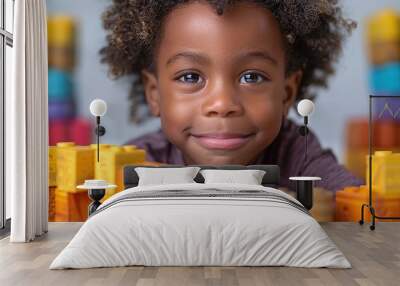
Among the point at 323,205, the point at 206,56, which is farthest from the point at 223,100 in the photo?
the point at 323,205

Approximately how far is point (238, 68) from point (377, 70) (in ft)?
5.43

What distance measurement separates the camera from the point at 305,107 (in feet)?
21.3

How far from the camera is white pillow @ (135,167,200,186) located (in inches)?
235

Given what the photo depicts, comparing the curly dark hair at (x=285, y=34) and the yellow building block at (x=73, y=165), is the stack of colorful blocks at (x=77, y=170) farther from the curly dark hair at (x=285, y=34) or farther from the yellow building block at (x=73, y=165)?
the curly dark hair at (x=285, y=34)

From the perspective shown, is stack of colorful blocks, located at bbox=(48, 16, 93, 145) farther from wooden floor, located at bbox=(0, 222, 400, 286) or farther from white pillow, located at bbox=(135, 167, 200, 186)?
wooden floor, located at bbox=(0, 222, 400, 286)

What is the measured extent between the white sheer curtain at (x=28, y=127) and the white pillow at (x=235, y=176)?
65.4 inches

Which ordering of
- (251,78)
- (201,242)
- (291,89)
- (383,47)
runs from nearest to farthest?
1. (201,242)
2. (251,78)
3. (291,89)
4. (383,47)

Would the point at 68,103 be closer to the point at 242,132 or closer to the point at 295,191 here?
the point at 242,132

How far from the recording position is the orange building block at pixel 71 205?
6.82 meters

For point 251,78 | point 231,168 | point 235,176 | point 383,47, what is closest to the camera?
point 235,176

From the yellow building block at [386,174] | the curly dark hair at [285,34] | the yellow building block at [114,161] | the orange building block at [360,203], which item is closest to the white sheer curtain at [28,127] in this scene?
the yellow building block at [114,161]

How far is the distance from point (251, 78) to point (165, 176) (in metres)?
1.46

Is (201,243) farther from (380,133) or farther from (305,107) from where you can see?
(380,133)

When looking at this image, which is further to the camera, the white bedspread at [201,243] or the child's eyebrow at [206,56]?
the child's eyebrow at [206,56]
